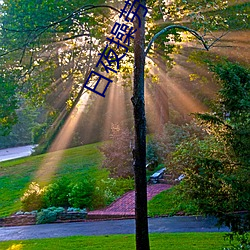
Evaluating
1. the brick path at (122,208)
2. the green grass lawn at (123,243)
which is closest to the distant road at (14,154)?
the brick path at (122,208)

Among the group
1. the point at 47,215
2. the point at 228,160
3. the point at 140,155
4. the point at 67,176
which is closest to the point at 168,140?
the point at 67,176

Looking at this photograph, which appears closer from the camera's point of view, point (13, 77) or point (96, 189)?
point (13, 77)

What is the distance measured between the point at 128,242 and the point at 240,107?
408cm

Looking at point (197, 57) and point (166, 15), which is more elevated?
point (166, 15)

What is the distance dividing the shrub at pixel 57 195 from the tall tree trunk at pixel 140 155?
6.85 meters

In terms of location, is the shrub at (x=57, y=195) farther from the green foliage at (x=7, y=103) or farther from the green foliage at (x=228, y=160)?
the green foliage at (x=228, y=160)

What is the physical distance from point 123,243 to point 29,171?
14.1 m

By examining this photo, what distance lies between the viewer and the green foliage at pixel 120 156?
13961 millimetres

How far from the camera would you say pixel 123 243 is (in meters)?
6.77

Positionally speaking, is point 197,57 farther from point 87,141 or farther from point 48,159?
point 87,141

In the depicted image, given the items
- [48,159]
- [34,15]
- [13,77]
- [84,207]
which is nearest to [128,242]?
[84,207]

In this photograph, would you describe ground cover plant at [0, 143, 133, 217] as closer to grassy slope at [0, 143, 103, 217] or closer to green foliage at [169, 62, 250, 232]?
grassy slope at [0, 143, 103, 217]

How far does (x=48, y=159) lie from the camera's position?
75.6 feet

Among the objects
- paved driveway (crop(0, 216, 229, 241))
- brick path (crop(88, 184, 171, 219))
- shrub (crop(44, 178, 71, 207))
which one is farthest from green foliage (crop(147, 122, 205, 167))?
paved driveway (crop(0, 216, 229, 241))
